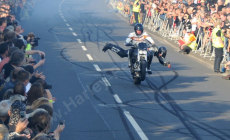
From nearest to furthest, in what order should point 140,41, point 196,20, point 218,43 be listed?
point 140,41 < point 218,43 < point 196,20

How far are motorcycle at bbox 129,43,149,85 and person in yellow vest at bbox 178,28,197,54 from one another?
6.70m

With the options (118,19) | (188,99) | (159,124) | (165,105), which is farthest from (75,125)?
(118,19)

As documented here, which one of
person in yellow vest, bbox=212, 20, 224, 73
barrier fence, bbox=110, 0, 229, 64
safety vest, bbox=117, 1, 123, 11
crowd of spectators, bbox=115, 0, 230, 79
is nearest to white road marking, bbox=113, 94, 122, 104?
crowd of spectators, bbox=115, 0, 230, 79

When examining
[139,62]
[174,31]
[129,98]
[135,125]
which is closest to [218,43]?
[139,62]

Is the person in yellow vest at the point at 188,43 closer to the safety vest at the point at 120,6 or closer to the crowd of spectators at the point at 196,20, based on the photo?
the crowd of spectators at the point at 196,20

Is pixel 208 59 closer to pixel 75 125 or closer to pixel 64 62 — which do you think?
pixel 64 62

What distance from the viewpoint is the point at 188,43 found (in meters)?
23.6

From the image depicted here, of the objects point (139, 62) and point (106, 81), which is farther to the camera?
point (106, 81)

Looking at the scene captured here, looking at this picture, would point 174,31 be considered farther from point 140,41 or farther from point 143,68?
point 143,68

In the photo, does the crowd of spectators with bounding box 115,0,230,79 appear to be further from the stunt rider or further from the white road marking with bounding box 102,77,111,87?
the white road marking with bounding box 102,77,111,87

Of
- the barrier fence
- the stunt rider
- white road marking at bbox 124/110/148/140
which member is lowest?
the barrier fence

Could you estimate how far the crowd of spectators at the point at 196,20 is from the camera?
20406 mm

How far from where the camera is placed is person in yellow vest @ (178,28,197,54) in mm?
23422

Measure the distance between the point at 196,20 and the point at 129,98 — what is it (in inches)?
386
